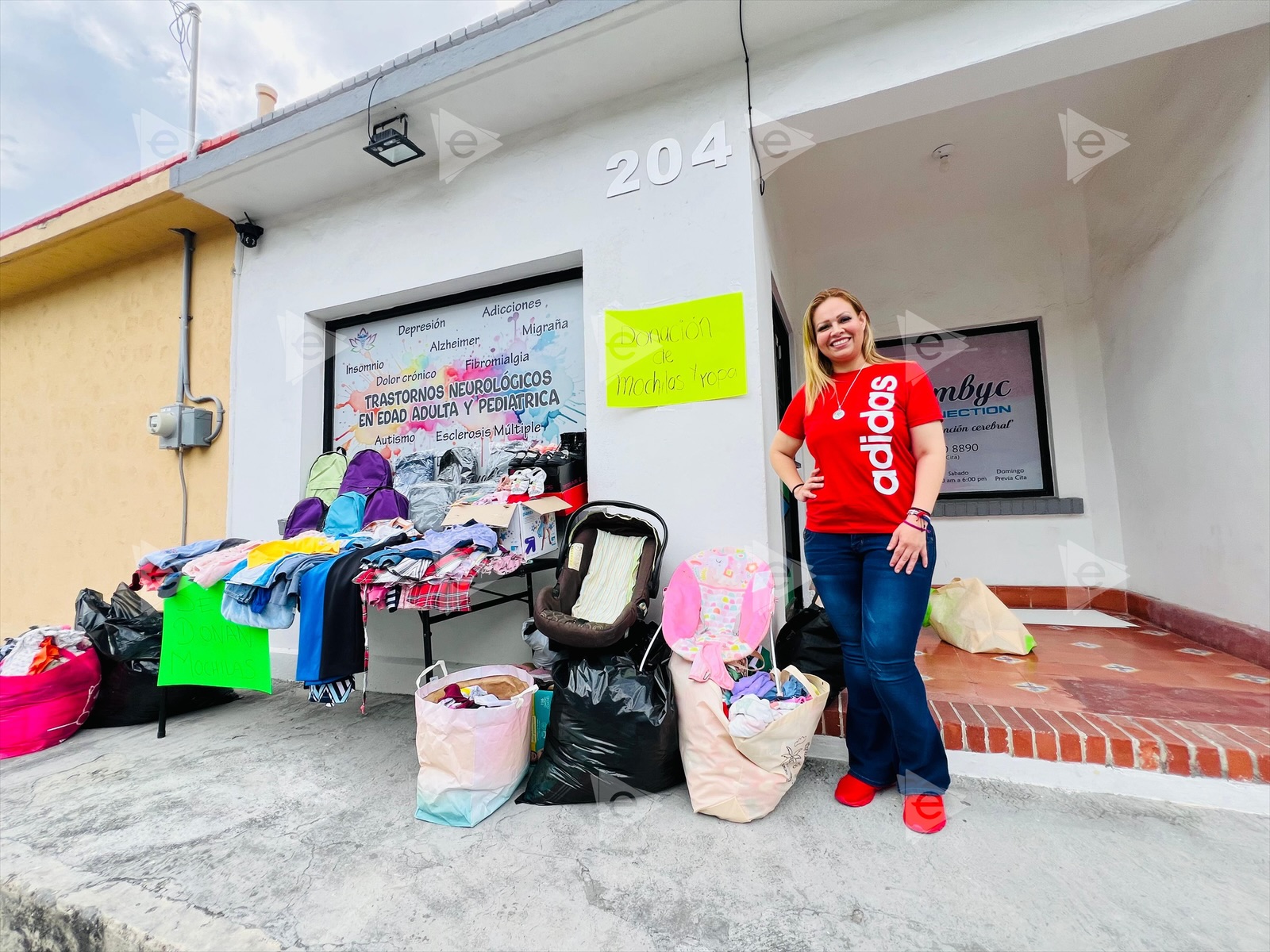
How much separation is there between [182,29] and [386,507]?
13.2 ft

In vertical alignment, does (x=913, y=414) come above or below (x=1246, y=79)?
below

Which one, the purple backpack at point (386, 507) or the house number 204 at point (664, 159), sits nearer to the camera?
the house number 204 at point (664, 159)

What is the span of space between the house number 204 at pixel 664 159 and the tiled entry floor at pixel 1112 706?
2.52m

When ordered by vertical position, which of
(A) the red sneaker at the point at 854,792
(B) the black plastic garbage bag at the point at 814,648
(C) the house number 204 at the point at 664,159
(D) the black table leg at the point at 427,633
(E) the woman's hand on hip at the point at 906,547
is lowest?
(A) the red sneaker at the point at 854,792

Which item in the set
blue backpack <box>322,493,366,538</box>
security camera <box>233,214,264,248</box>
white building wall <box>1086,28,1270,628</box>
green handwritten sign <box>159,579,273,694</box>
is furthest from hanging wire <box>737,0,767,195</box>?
security camera <box>233,214,264,248</box>

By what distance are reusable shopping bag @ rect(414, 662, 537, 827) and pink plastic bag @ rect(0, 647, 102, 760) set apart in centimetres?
226

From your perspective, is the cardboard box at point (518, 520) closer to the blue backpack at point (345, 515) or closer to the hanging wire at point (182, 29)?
the blue backpack at point (345, 515)

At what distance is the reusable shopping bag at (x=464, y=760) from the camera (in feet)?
5.98

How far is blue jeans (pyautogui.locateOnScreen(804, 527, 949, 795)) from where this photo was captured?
1.68 m

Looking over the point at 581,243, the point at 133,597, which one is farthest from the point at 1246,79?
the point at 133,597

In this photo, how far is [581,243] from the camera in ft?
9.43

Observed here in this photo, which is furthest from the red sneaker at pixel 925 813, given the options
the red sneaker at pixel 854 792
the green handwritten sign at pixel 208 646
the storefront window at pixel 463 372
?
the green handwritten sign at pixel 208 646

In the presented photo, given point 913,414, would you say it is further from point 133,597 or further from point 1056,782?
point 133,597

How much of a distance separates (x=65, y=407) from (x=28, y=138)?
2133mm
